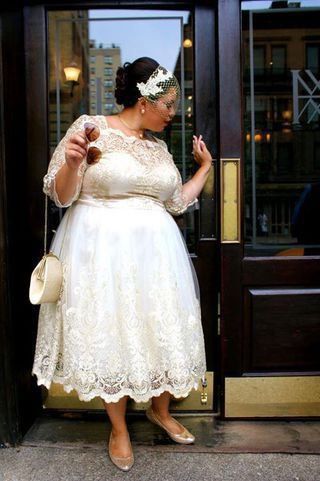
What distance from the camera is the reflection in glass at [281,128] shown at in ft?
8.71

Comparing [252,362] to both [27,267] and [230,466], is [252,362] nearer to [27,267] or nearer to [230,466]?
[230,466]

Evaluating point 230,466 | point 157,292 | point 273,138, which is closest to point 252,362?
point 230,466

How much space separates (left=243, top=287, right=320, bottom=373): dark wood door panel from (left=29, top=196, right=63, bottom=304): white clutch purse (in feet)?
3.52

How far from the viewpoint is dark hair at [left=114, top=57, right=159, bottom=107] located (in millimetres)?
2242

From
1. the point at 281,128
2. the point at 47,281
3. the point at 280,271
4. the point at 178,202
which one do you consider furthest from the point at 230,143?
the point at 47,281

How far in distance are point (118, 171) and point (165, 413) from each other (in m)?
1.27

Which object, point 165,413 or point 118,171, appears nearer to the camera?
point 118,171

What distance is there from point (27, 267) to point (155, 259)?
797 mm

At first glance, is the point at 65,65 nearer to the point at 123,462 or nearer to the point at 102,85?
the point at 102,85

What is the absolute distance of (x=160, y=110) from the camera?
2271 mm

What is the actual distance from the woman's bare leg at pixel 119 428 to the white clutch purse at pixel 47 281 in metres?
0.59

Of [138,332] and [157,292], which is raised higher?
[157,292]

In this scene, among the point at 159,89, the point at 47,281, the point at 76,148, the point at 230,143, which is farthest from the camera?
the point at 230,143

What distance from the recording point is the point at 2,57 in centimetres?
230
